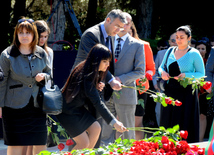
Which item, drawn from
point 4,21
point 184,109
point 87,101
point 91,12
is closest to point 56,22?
point 4,21

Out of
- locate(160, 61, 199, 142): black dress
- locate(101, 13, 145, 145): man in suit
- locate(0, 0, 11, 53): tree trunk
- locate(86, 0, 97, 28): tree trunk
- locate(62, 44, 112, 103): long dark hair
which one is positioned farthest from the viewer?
locate(86, 0, 97, 28): tree trunk

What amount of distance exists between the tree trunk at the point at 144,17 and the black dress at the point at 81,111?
1017 centimetres

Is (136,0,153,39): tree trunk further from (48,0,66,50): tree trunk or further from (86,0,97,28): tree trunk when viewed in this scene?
(48,0,66,50): tree trunk

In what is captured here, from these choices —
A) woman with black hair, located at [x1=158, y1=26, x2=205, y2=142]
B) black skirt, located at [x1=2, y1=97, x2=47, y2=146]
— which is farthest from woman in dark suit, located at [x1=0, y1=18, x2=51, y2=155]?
woman with black hair, located at [x1=158, y1=26, x2=205, y2=142]

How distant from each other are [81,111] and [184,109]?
5.75ft

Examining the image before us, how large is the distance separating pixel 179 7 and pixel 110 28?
11685 mm

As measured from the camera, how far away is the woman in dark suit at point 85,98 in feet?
13.7

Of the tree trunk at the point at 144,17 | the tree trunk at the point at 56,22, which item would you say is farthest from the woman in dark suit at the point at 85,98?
the tree trunk at the point at 144,17

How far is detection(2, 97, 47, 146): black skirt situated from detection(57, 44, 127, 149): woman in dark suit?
29 cm

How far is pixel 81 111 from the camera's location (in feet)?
14.2

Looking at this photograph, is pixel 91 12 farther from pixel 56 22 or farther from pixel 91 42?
pixel 91 42

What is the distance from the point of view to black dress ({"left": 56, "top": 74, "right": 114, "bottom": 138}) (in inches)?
164

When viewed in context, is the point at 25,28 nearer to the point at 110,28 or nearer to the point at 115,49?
the point at 110,28

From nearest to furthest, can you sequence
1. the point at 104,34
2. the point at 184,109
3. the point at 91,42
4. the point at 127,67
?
the point at 91,42
the point at 104,34
the point at 127,67
the point at 184,109
